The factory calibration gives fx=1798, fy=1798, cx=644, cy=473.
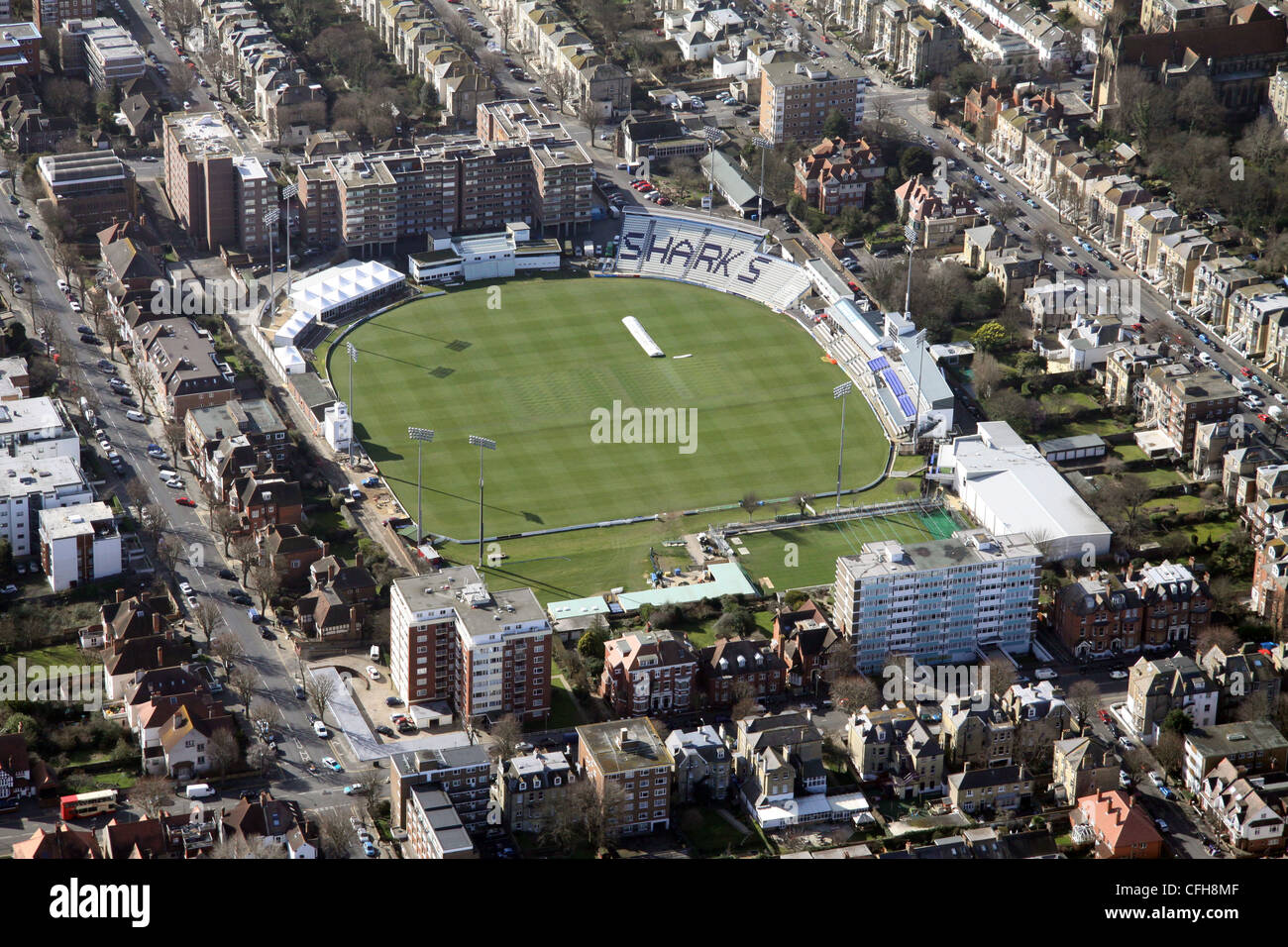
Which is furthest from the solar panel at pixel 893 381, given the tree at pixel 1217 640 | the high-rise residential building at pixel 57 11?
the high-rise residential building at pixel 57 11

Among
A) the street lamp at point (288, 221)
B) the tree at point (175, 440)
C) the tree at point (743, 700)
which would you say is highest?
the street lamp at point (288, 221)

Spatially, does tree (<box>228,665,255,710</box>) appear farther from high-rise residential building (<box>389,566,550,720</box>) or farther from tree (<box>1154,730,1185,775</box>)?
tree (<box>1154,730,1185,775</box>)

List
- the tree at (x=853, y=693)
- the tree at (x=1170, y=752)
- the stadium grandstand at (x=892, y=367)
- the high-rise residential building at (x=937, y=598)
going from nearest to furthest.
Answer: the tree at (x=1170, y=752), the tree at (x=853, y=693), the high-rise residential building at (x=937, y=598), the stadium grandstand at (x=892, y=367)

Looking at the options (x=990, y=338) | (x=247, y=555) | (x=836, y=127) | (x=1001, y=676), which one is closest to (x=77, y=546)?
(x=247, y=555)

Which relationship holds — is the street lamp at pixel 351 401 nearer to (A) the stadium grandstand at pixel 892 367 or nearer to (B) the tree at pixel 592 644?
(B) the tree at pixel 592 644

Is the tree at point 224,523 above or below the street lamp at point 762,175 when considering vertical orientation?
below

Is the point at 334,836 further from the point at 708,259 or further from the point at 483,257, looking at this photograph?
the point at 708,259

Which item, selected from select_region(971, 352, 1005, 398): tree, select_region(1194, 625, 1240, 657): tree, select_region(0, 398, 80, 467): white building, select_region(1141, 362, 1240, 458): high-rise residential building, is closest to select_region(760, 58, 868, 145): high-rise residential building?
select_region(971, 352, 1005, 398): tree
